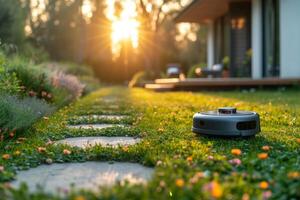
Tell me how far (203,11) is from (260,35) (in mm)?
3849

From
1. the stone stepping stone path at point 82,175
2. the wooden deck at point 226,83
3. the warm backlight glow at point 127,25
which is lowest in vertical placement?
the stone stepping stone path at point 82,175

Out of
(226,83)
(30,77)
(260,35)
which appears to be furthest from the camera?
(260,35)

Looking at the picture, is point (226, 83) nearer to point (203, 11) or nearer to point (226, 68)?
point (226, 68)

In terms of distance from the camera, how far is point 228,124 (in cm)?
402

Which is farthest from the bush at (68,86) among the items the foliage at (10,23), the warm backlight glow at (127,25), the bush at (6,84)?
the warm backlight glow at (127,25)

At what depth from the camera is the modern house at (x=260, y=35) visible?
38.9ft

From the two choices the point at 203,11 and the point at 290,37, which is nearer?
the point at 290,37

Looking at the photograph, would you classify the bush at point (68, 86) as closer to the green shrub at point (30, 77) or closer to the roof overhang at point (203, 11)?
the green shrub at point (30, 77)

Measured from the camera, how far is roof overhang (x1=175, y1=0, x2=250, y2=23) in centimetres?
1462

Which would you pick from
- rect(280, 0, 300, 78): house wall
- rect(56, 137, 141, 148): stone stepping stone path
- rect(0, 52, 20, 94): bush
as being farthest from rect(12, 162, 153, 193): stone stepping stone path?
rect(280, 0, 300, 78): house wall

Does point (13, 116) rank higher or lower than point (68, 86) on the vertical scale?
lower

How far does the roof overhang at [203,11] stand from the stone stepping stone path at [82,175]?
11.8 metres

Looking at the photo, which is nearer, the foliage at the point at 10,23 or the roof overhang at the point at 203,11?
the roof overhang at the point at 203,11

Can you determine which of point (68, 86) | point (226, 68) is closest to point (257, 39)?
point (226, 68)
